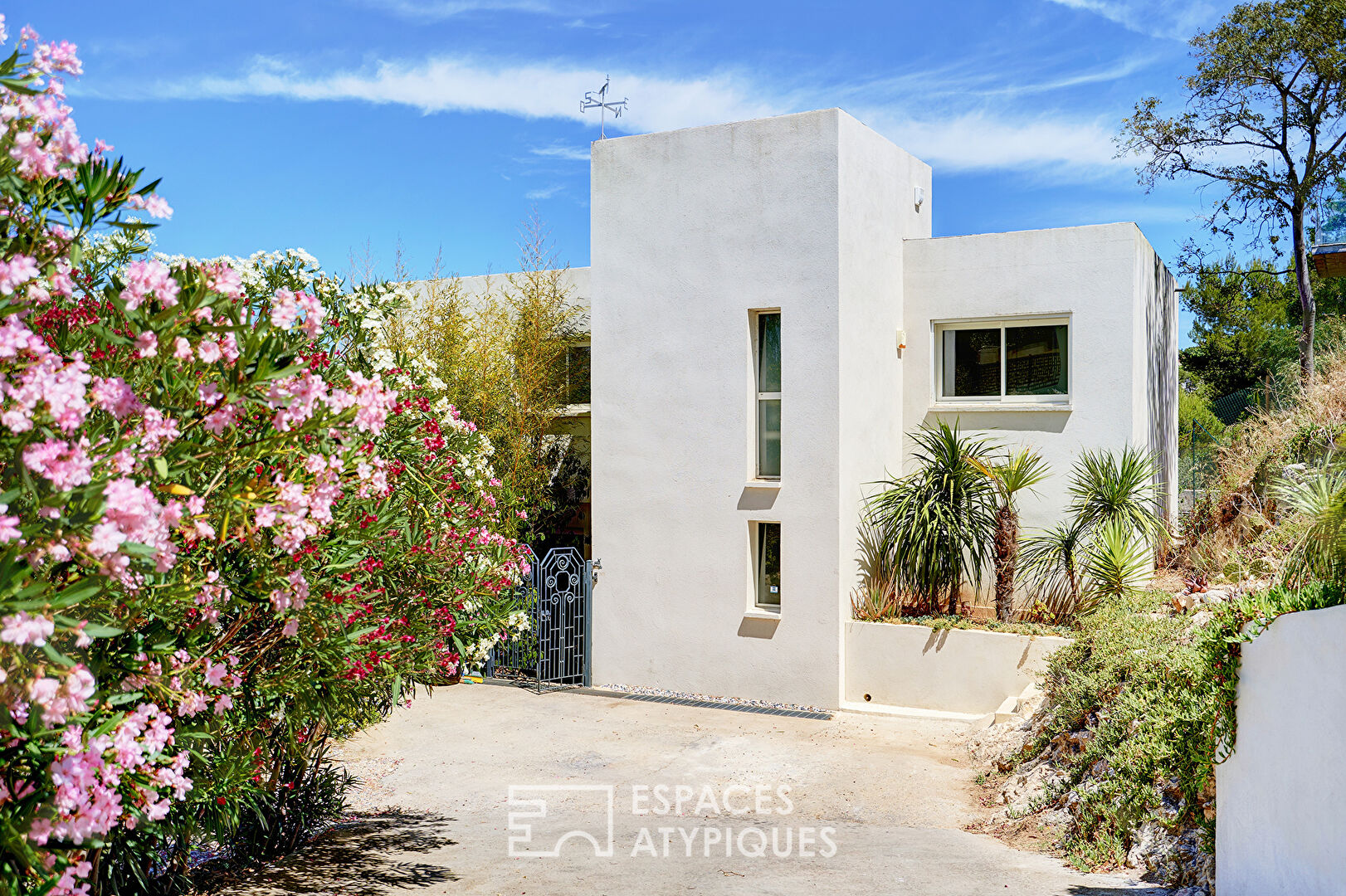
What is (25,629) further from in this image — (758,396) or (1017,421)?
(1017,421)

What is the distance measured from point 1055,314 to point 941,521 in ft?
Answer: 11.8

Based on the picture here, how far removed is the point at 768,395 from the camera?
48.0ft

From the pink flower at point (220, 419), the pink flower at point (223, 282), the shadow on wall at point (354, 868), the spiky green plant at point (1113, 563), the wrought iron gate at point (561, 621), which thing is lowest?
the shadow on wall at point (354, 868)

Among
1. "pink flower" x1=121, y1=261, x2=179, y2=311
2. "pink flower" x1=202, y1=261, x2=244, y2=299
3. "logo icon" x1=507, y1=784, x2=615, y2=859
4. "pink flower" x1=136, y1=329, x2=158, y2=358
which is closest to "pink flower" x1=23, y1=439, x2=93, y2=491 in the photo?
"pink flower" x1=136, y1=329, x2=158, y2=358

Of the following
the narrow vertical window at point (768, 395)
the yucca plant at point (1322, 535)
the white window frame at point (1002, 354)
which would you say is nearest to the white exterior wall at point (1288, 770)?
the yucca plant at point (1322, 535)

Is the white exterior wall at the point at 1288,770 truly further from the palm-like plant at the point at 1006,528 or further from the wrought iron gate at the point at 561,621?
the wrought iron gate at the point at 561,621

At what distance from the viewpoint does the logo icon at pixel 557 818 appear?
8.26 m

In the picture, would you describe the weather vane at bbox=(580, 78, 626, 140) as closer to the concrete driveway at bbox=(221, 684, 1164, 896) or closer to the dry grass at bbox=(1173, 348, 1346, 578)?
the concrete driveway at bbox=(221, 684, 1164, 896)

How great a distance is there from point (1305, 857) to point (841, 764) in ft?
19.3

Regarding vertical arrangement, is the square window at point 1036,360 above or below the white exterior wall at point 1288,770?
above

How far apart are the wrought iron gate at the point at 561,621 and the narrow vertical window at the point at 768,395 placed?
316 centimetres

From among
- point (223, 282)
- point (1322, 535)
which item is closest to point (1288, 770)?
point (1322, 535)

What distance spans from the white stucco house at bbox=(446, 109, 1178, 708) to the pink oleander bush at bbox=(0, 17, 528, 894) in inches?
373

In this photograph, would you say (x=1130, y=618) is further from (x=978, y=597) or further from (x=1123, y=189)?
(x=1123, y=189)
